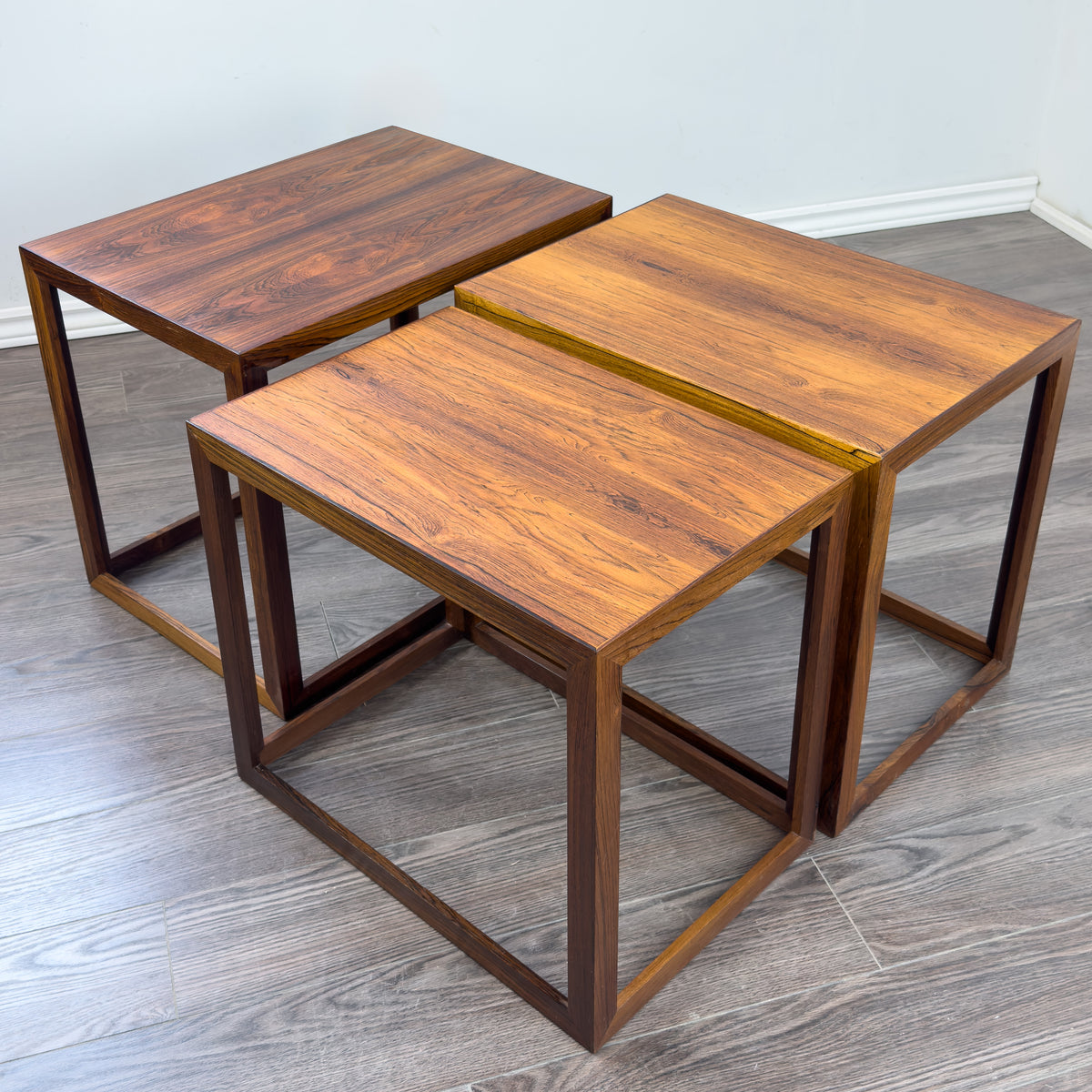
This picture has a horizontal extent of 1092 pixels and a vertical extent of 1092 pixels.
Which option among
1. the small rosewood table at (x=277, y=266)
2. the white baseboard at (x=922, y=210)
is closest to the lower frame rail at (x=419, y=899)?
the small rosewood table at (x=277, y=266)

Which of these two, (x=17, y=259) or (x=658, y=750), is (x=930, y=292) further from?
(x=17, y=259)

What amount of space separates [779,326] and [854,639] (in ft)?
1.05

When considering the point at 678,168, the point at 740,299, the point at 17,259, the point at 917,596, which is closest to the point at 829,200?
the point at 678,168

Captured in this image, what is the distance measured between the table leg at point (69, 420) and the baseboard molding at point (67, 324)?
28.7 inches

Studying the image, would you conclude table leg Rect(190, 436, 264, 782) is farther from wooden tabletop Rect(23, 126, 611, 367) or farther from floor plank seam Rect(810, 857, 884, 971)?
floor plank seam Rect(810, 857, 884, 971)

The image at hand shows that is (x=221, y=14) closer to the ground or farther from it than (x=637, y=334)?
farther from it

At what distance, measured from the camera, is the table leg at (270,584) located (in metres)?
1.19

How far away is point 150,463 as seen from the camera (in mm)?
1833

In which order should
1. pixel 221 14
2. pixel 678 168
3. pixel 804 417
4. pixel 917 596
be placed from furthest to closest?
pixel 678 168
pixel 221 14
pixel 917 596
pixel 804 417

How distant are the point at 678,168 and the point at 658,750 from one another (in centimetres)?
143

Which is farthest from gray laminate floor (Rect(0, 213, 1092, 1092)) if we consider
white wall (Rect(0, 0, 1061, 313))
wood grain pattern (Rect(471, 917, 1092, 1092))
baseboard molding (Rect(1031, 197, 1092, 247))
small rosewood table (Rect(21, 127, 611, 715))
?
baseboard molding (Rect(1031, 197, 1092, 247))

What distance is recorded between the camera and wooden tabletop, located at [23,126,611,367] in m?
1.23

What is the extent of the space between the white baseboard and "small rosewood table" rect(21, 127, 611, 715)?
1103 millimetres

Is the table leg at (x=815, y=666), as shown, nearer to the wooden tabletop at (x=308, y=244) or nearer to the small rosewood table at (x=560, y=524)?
the small rosewood table at (x=560, y=524)
